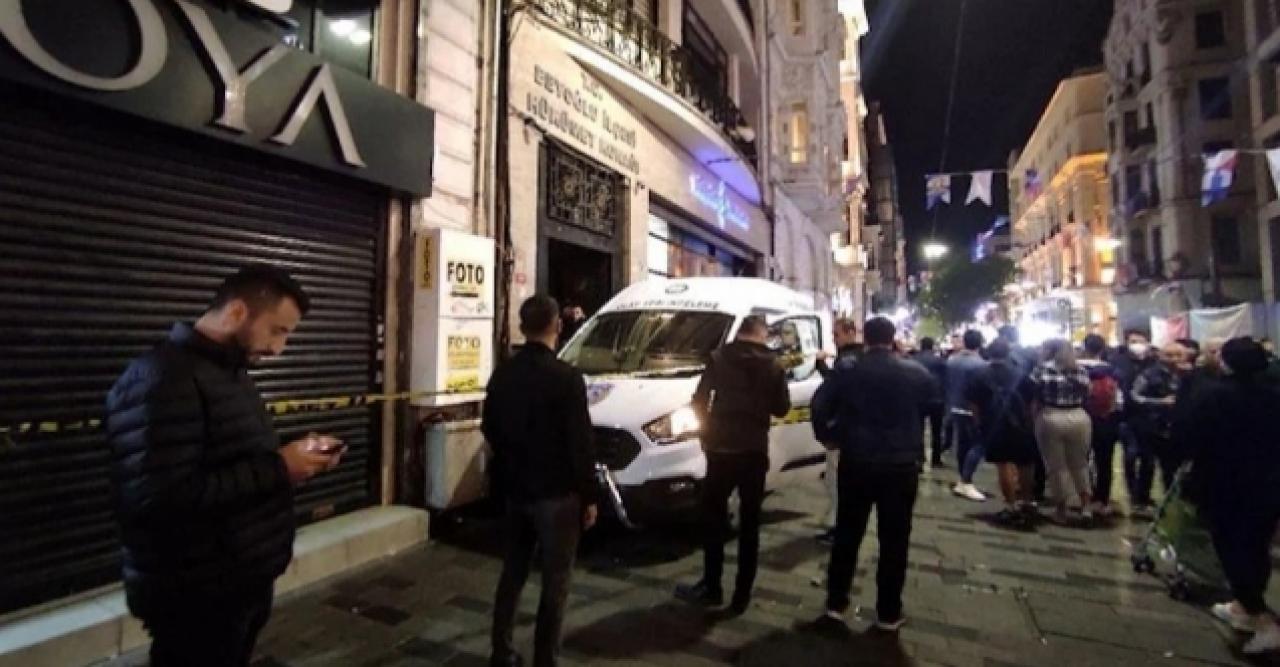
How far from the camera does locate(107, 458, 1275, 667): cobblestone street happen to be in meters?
3.95

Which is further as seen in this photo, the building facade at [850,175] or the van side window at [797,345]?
the building facade at [850,175]

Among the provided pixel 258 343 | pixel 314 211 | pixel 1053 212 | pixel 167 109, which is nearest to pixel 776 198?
pixel 314 211

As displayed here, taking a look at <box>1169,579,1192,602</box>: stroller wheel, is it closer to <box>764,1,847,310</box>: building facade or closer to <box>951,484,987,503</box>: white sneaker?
<box>951,484,987,503</box>: white sneaker

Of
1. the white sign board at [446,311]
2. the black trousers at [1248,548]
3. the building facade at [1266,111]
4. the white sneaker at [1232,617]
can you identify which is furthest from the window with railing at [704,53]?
the building facade at [1266,111]

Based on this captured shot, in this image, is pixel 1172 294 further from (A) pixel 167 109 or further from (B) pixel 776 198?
(A) pixel 167 109

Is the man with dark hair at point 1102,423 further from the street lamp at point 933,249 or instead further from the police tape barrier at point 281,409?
the street lamp at point 933,249

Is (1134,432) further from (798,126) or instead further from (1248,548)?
(798,126)

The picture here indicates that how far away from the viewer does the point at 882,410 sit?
4.24 m

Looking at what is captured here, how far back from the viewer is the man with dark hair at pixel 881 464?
4.21 m

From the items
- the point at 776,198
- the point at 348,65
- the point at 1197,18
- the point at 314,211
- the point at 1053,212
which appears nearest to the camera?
the point at 314,211

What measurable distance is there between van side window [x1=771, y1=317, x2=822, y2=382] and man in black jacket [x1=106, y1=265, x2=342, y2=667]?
17.4ft

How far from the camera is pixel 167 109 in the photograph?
14.4 feet

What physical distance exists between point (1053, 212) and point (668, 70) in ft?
181

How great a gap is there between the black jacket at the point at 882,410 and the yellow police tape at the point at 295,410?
3.68 ft
